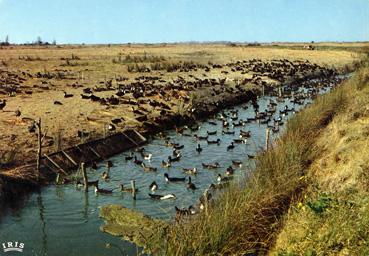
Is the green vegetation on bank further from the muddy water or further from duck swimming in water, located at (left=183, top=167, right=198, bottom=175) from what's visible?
duck swimming in water, located at (left=183, top=167, right=198, bottom=175)

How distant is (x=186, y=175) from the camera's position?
59.3 feet

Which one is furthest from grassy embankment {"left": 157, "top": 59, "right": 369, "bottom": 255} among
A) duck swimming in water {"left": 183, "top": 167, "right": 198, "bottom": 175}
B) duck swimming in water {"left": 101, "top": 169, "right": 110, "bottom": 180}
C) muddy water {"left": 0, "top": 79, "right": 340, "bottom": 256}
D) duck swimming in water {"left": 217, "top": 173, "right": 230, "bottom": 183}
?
duck swimming in water {"left": 101, "top": 169, "right": 110, "bottom": 180}

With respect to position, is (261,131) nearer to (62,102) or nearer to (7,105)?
(62,102)

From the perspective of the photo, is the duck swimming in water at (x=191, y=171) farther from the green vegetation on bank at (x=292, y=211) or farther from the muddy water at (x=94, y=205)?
the green vegetation on bank at (x=292, y=211)

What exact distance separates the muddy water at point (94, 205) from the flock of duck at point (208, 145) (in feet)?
0.56

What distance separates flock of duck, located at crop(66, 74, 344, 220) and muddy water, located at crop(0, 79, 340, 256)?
17 centimetres

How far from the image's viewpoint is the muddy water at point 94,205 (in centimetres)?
1200

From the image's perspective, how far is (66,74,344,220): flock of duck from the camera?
51.9 ft

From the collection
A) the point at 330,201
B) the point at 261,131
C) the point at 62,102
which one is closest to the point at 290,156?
the point at 330,201

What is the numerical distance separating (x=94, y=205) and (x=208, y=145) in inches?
378

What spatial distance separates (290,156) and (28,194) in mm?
8872

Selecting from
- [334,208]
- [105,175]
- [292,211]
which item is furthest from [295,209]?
[105,175]

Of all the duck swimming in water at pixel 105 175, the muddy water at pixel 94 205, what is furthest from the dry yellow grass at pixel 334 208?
the duck swimming in water at pixel 105 175

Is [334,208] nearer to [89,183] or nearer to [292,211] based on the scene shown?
[292,211]
